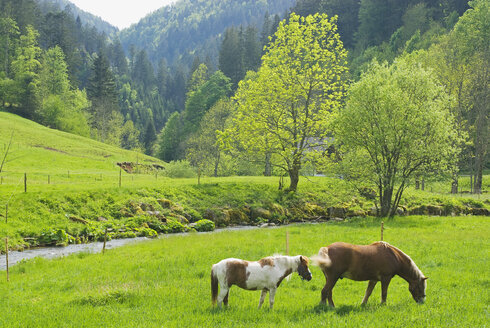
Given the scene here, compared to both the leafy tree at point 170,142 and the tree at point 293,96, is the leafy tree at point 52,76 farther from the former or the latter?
the tree at point 293,96

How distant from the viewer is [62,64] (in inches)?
4363

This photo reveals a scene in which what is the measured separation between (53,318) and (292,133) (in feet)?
111

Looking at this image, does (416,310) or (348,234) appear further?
(348,234)

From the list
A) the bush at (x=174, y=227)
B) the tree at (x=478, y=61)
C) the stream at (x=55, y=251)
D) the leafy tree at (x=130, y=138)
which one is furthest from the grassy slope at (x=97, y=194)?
the leafy tree at (x=130, y=138)

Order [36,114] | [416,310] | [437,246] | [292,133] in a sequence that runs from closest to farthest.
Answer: [416,310] → [437,246] → [292,133] → [36,114]

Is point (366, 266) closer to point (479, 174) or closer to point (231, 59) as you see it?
point (479, 174)

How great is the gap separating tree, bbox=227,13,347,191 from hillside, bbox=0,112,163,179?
3001 centimetres

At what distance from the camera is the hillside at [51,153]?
57.2 meters

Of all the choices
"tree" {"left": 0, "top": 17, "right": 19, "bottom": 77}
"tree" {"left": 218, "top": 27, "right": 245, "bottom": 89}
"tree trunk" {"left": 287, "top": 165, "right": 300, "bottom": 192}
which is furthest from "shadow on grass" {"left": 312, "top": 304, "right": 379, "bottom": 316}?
"tree" {"left": 218, "top": 27, "right": 245, "bottom": 89}

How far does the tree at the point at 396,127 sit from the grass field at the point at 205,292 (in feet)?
31.7

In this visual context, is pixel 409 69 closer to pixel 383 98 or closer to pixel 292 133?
pixel 383 98

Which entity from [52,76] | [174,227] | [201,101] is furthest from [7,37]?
[174,227]

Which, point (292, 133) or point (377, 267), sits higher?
point (292, 133)

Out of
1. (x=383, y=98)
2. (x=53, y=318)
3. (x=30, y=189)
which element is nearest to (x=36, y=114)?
(x=30, y=189)
